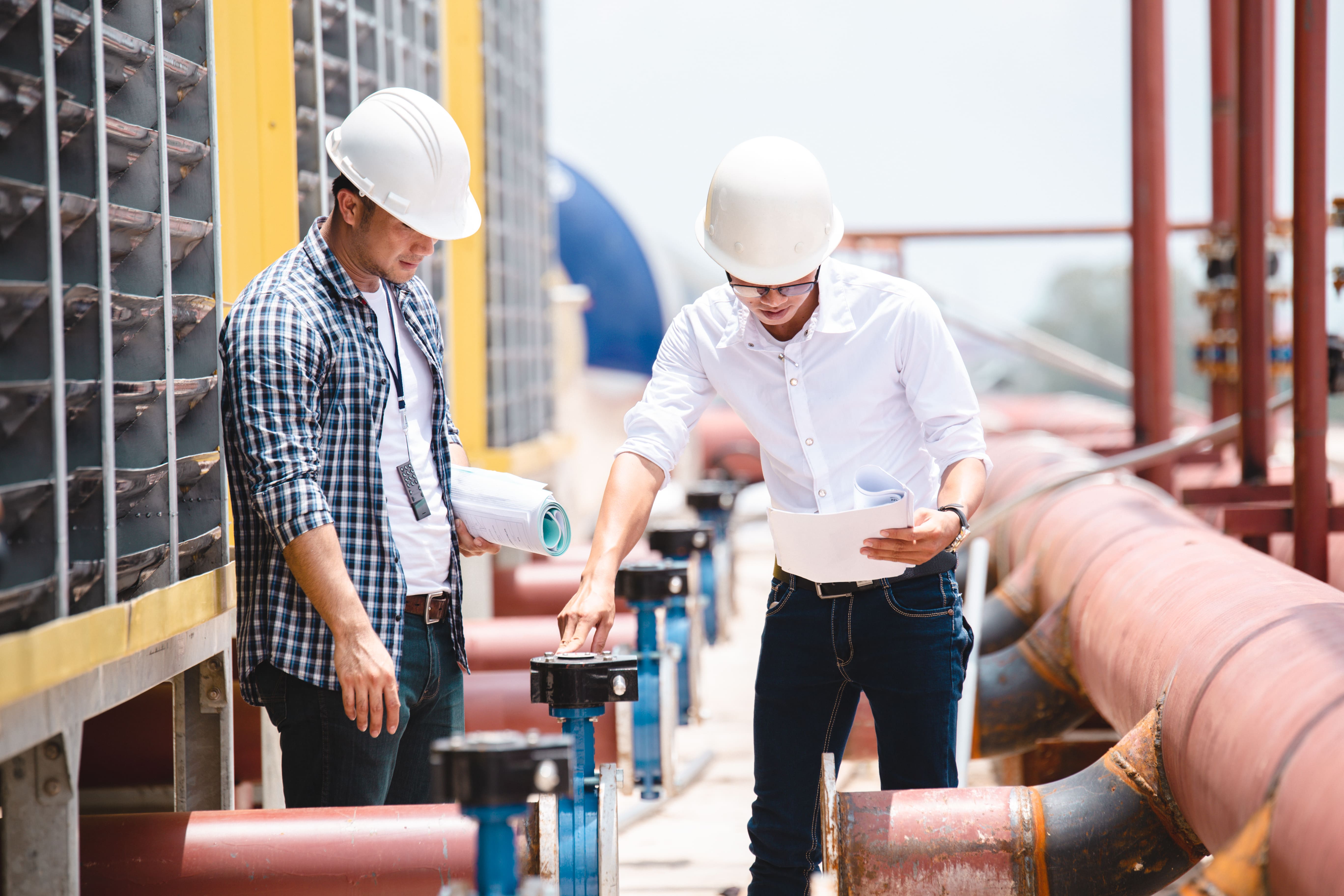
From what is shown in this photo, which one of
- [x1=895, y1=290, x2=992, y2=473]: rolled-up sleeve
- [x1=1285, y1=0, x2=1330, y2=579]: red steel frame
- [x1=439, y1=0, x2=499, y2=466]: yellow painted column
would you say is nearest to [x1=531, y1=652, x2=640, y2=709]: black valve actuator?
[x1=895, y1=290, x2=992, y2=473]: rolled-up sleeve

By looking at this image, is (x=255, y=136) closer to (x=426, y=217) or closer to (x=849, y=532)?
(x=426, y=217)

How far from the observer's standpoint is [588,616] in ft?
7.48

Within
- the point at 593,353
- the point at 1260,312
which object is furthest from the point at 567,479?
the point at 593,353

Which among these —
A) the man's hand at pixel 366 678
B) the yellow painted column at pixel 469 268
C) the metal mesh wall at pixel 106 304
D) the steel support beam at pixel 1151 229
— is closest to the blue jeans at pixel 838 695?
the man's hand at pixel 366 678

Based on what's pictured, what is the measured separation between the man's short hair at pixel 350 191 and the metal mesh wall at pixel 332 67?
1239mm

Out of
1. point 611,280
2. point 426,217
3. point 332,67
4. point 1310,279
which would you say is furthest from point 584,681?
point 611,280

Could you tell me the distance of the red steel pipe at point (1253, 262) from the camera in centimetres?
444

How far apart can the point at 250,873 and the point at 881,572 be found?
120cm

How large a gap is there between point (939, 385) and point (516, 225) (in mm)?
4578

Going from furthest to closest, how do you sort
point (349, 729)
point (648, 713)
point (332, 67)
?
point (648, 713), point (332, 67), point (349, 729)

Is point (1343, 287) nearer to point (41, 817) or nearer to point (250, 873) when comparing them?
point (250, 873)

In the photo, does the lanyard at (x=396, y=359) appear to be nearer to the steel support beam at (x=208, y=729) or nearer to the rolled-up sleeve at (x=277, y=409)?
the rolled-up sleeve at (x=277, y=409)

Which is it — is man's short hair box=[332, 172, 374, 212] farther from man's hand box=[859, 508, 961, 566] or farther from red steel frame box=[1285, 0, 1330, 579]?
red steel frame box=[1285, 0, 1330, 579]

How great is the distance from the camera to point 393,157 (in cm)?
229
